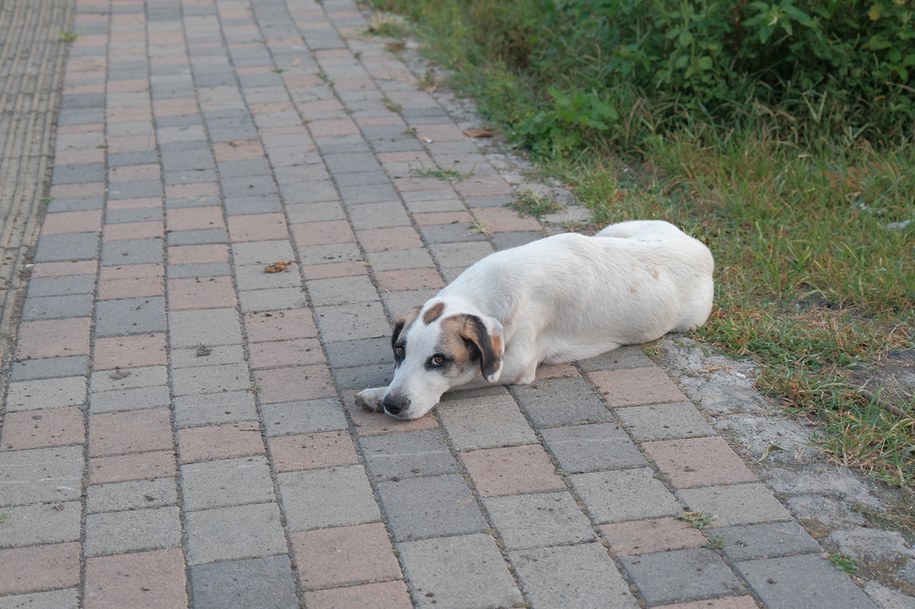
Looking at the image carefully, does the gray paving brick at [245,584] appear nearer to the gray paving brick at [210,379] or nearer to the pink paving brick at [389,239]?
the gray paving brick at [210,379]

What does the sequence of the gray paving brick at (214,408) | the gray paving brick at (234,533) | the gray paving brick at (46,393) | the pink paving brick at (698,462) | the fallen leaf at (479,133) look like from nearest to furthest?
the gray paving brick at (234,533) < the pink paving brick at (698,462) < the gray paving brick at (214,408) < the gray paving brick at (46,393) < the fallen leaf at (479,133)

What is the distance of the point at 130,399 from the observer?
4.04 metres

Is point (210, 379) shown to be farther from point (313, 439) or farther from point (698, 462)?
point (698, 462)

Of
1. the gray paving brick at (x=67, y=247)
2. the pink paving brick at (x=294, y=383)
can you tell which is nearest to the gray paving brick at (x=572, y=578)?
the pink paving brick at (x=294, y=383)

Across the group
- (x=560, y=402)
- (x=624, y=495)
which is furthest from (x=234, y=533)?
(x=560, y=402)

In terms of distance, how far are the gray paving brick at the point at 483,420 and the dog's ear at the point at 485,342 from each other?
0.41 feet

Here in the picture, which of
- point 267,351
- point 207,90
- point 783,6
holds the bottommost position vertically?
point 207,90

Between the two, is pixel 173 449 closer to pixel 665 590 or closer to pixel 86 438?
pixel 86 438

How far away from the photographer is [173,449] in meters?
3.71

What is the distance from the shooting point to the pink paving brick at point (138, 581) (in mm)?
2967

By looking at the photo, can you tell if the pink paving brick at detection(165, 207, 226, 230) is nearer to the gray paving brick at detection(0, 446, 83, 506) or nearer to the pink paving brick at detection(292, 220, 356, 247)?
the pink paving brick at detection(292, 220, 356, 247)

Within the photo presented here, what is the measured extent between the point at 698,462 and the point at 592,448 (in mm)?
341

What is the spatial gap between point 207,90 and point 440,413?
15.0 feet

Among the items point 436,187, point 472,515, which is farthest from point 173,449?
point 436,187
